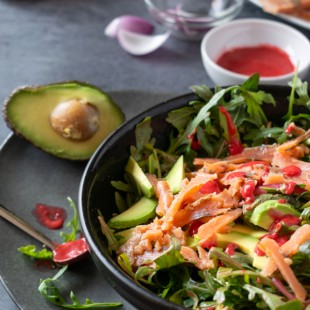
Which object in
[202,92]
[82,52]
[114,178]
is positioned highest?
[202,92]

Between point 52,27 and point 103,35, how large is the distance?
0.30 m

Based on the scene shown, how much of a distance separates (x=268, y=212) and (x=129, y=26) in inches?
74.8

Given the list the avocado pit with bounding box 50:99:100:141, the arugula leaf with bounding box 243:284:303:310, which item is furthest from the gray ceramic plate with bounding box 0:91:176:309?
the arugula leaf with bounding box 243:284:303:310

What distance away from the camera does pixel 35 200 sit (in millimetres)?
2305

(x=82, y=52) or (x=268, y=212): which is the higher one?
(x=268, y=212)

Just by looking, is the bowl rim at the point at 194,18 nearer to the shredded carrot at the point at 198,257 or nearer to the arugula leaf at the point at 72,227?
the arugula leaf at the point at 72,227

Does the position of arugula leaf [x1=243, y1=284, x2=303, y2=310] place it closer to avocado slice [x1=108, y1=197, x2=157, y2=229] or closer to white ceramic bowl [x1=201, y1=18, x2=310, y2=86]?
avocado slice [x1=108, y1=197, x2=157, y2=229]

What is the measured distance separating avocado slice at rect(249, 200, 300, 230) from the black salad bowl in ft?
1.19

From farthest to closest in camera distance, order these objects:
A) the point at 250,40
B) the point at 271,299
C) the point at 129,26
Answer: the point at 129,26
the point at 250,40
the point at 271,299

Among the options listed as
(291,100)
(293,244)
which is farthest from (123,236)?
(291,100)

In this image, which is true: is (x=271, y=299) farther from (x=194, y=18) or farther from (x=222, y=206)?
(x=194, y=18)

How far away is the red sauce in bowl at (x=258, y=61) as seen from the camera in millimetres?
2902

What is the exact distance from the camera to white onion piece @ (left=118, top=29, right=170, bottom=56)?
3268 millimetres

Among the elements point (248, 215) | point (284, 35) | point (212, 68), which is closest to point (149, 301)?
point (248, 215)
